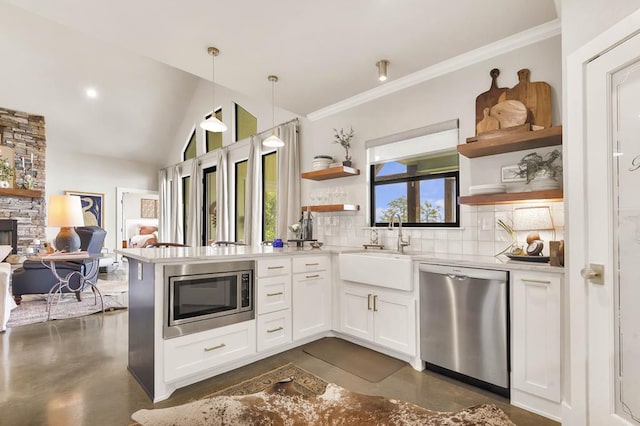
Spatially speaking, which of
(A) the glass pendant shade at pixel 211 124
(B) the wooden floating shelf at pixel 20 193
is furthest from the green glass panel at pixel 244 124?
(B) the wooden floating shelf at pixel 20 193

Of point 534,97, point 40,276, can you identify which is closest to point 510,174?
point 534,97

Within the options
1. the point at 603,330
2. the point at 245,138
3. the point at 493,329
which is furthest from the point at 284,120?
the point at 603,330

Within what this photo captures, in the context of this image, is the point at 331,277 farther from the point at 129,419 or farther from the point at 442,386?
the point at 129,419

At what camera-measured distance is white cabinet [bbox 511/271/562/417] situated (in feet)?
6.21

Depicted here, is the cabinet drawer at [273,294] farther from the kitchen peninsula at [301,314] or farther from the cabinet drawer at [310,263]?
the cabinet drawer at [310,263]

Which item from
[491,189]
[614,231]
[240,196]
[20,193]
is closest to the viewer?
[614,231]

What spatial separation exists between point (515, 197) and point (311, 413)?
2.00 m

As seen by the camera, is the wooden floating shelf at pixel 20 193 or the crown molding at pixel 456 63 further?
the wooden floating shelf at pixel 20 193

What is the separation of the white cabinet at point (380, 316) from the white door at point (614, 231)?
3.92ft

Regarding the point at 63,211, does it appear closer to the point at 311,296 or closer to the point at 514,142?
the point at 311,296

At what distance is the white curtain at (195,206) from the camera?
21.7 feet

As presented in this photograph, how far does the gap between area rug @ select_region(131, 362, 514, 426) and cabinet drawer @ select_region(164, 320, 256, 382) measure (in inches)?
12.5

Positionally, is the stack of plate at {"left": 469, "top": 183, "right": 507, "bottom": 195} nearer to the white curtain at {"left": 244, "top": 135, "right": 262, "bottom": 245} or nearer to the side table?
the white curtain at {"left": 244, "top": 135, "right": 262, "bottom": 245}

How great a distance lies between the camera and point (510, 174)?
2.56 metres
